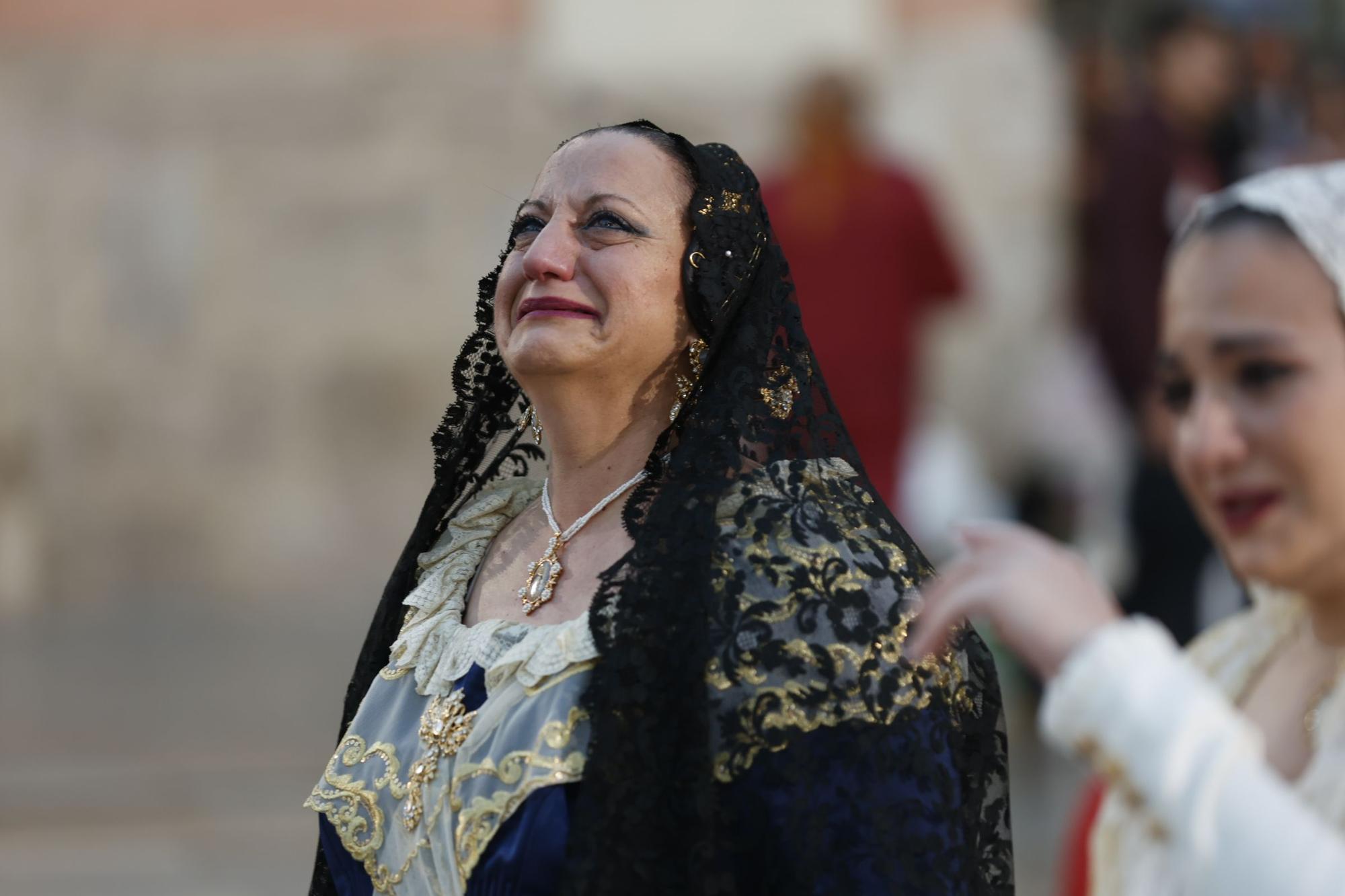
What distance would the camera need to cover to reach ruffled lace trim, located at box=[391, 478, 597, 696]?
9.49 ft

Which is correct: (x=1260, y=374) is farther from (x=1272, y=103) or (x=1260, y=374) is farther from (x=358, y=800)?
(x=1272, y=103)

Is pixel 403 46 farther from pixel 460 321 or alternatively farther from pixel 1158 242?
Result: pixel 1158 242

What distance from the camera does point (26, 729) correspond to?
8.37 metres

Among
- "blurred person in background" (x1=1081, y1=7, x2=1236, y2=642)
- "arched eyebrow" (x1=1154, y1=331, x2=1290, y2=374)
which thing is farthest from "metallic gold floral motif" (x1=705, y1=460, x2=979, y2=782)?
"blurred person in background" (x1=1081, y1=7, x2=1236, y2=642)

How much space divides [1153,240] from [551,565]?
5794 millimetres

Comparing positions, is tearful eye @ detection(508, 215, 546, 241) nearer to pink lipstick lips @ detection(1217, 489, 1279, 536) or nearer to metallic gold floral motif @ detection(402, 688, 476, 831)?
metallic gold floral motif @ detection(402, 688, 476, 831)

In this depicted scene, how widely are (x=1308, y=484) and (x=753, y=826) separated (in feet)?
3.24

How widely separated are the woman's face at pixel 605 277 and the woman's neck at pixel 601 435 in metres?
0.04

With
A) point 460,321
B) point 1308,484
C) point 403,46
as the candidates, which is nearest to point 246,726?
point 460,321

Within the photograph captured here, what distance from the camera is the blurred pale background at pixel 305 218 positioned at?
408 inches

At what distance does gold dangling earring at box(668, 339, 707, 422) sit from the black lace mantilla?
0.07 ft

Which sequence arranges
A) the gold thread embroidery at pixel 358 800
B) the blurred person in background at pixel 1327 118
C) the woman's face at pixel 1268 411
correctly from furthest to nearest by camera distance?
the blurred person in background at pixel 1327 118
the gold thread embroidery at pixel 358 800
the woman's face at pixel 1268 411

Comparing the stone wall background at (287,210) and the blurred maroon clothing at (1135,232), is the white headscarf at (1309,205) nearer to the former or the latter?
the blurred maroon clothing at (1135,232)

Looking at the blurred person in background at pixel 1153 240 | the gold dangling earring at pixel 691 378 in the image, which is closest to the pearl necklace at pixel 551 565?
the gold dangling earring at pixel 691 378
